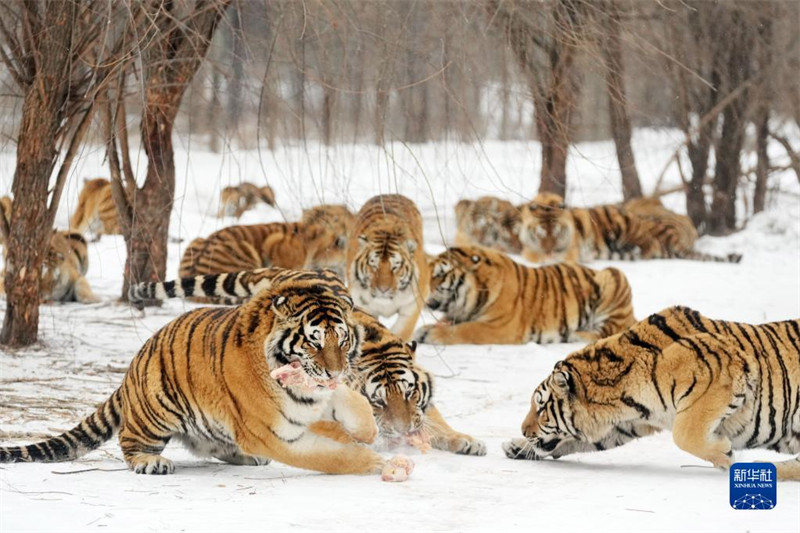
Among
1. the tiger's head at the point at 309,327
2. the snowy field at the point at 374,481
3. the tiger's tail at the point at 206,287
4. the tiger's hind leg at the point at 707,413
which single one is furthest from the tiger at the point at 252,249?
the tiger's hind leg at the point at 707,413

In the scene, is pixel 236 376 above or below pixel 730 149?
below

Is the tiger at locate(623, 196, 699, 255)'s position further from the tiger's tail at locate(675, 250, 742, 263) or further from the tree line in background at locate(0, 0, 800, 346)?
the tree line in background at locate(0, 0, 800, 346)

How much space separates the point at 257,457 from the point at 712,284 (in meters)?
6.70

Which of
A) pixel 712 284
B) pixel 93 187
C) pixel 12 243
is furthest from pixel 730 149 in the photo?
pixel 12 243

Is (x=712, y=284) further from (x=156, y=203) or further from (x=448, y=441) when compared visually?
(x=448, y=441)

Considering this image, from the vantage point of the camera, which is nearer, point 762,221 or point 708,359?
point 708,359

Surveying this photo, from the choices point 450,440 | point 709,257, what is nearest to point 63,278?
point 450,440

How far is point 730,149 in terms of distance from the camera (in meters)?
13.4

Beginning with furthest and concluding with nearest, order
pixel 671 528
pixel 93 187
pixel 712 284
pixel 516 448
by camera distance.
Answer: pixel 93 187 → pixel 712 284 → pixel 516 448 → pixel 671 528

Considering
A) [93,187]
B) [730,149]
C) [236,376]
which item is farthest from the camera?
[730,149]

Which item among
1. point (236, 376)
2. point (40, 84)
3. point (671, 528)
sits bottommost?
point (671, 528)

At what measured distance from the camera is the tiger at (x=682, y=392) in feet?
13.8

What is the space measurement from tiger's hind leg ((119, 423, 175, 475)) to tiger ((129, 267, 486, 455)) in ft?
2.51

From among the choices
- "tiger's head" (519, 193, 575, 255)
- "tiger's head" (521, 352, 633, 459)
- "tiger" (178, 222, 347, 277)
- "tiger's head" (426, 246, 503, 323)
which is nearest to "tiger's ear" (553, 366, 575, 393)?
"tiger's head" (521, 352, 633, 459)
